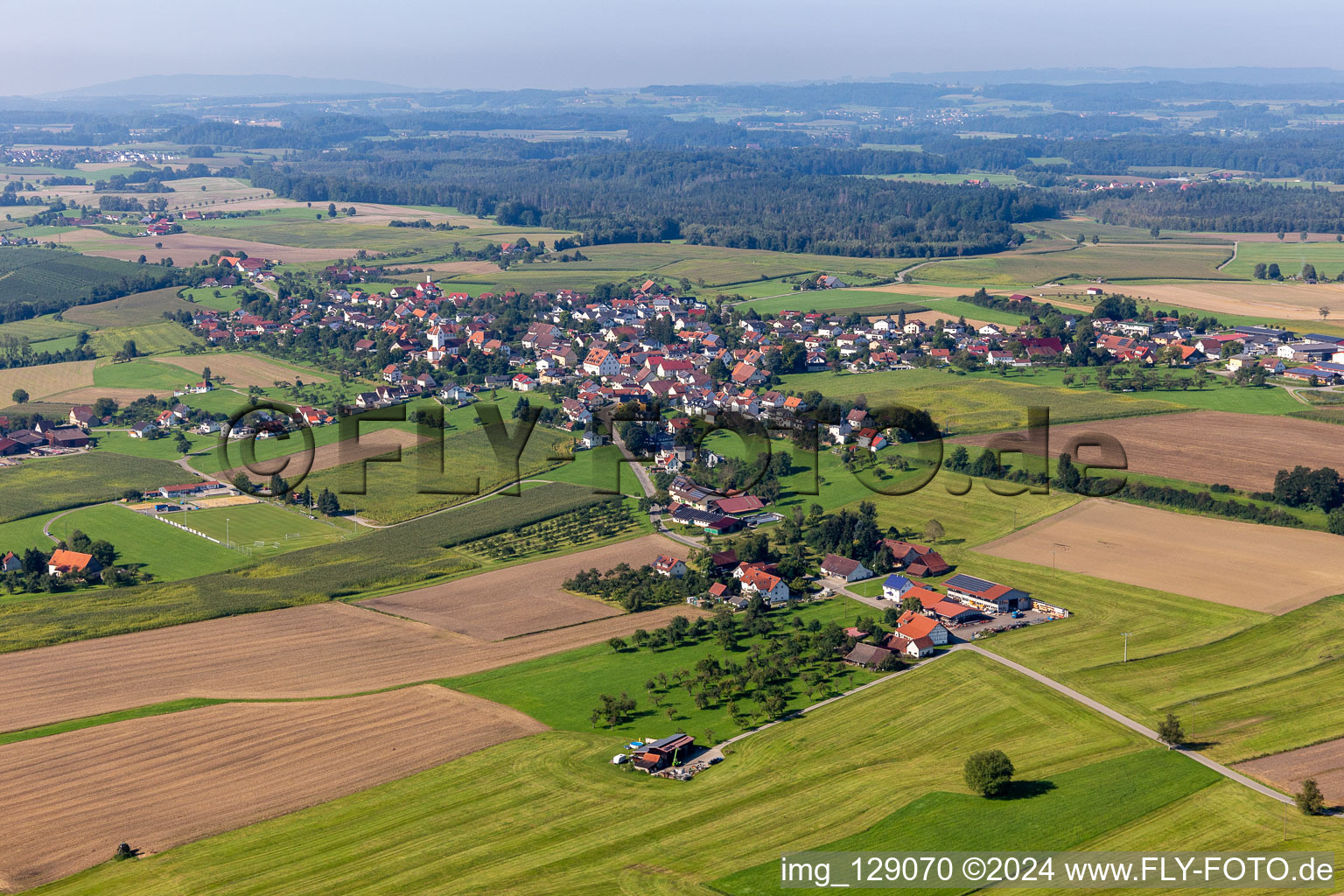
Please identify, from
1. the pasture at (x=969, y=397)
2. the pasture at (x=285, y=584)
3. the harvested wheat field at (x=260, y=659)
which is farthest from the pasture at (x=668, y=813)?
the pasture at (x=969, y=397)

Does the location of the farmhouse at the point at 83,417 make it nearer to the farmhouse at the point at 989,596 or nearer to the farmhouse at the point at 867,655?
the farmhouse at the point at 867,655

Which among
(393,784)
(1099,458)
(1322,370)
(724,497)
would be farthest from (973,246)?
(393,784)

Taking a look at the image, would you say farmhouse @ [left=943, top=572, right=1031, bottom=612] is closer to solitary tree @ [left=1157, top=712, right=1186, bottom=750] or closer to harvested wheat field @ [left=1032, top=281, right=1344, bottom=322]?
solitary tree @ [left=1157, top=712, right=1186, bottom=750]

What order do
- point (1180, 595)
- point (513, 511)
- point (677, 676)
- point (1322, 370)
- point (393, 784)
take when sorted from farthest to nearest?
point (1322, 370)
point (513, 511)
point (1180, 595)
point (677, 676)
point (393, 784)

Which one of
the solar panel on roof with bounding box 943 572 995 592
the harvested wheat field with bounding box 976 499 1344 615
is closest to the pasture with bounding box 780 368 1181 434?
the harvested wheat field with bounding box 976 499 1344 615

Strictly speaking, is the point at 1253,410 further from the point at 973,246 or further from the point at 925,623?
the point at 973,246

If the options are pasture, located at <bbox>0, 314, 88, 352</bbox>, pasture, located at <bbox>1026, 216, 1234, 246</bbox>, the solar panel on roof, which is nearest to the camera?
the solar panel on roof
